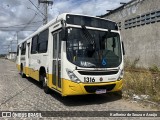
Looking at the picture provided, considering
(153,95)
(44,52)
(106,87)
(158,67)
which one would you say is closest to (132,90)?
(153,95)

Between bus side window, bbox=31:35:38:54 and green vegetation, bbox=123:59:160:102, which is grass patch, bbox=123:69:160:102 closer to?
green vegetation, bbox=123:59:160:102

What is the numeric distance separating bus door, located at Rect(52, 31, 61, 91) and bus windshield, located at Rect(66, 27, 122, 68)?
2.63ft

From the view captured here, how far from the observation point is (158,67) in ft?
60.4

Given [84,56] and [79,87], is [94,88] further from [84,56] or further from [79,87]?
[84,56]

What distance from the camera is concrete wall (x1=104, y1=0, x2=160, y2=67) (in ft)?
62.3

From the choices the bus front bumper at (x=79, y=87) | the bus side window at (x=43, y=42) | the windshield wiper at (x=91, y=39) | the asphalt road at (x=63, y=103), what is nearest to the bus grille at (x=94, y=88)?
the bus front bumper at (x=79, y=87)

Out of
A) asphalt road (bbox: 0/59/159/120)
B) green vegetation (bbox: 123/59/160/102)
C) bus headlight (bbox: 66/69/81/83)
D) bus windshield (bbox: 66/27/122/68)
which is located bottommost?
asphalt road (bbox: 0/59/159/120)

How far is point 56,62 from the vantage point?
29.7 feet

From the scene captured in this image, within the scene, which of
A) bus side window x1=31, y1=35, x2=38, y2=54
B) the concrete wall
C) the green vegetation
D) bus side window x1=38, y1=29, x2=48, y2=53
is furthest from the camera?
the concrete wall

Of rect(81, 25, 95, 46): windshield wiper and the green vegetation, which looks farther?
the green vegetation

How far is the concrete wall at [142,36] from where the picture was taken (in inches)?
747

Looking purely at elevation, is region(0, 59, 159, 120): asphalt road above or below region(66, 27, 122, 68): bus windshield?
below

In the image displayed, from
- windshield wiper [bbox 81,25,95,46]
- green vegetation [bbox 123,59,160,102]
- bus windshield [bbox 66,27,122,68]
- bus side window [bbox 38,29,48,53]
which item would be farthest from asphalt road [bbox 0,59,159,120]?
windshield wiper [bbox 81,25,95,46]

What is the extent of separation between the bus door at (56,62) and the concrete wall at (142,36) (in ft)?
37.2
